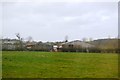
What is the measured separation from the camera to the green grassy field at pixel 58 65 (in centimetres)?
510

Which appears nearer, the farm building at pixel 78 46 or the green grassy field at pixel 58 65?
the green grassy field at pixel 58 65

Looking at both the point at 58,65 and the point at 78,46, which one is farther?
the point at 78,46

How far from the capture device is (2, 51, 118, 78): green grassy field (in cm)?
510

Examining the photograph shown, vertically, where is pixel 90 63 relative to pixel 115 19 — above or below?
below

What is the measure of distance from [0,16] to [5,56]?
1.08 m

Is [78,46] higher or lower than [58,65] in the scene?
higher

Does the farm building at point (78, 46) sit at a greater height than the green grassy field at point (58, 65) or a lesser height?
greater

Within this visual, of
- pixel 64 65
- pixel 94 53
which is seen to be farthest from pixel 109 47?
pixel 64 65

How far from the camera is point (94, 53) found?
5641 mm

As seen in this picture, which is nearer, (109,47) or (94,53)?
(109,47)

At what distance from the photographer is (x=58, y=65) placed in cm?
564

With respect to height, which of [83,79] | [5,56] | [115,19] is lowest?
[83,79]

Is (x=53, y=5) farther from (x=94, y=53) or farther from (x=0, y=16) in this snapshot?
(x=94, y=53)

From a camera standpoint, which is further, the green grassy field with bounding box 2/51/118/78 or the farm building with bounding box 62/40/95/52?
the farm building with bounding box 62/40/95/52
